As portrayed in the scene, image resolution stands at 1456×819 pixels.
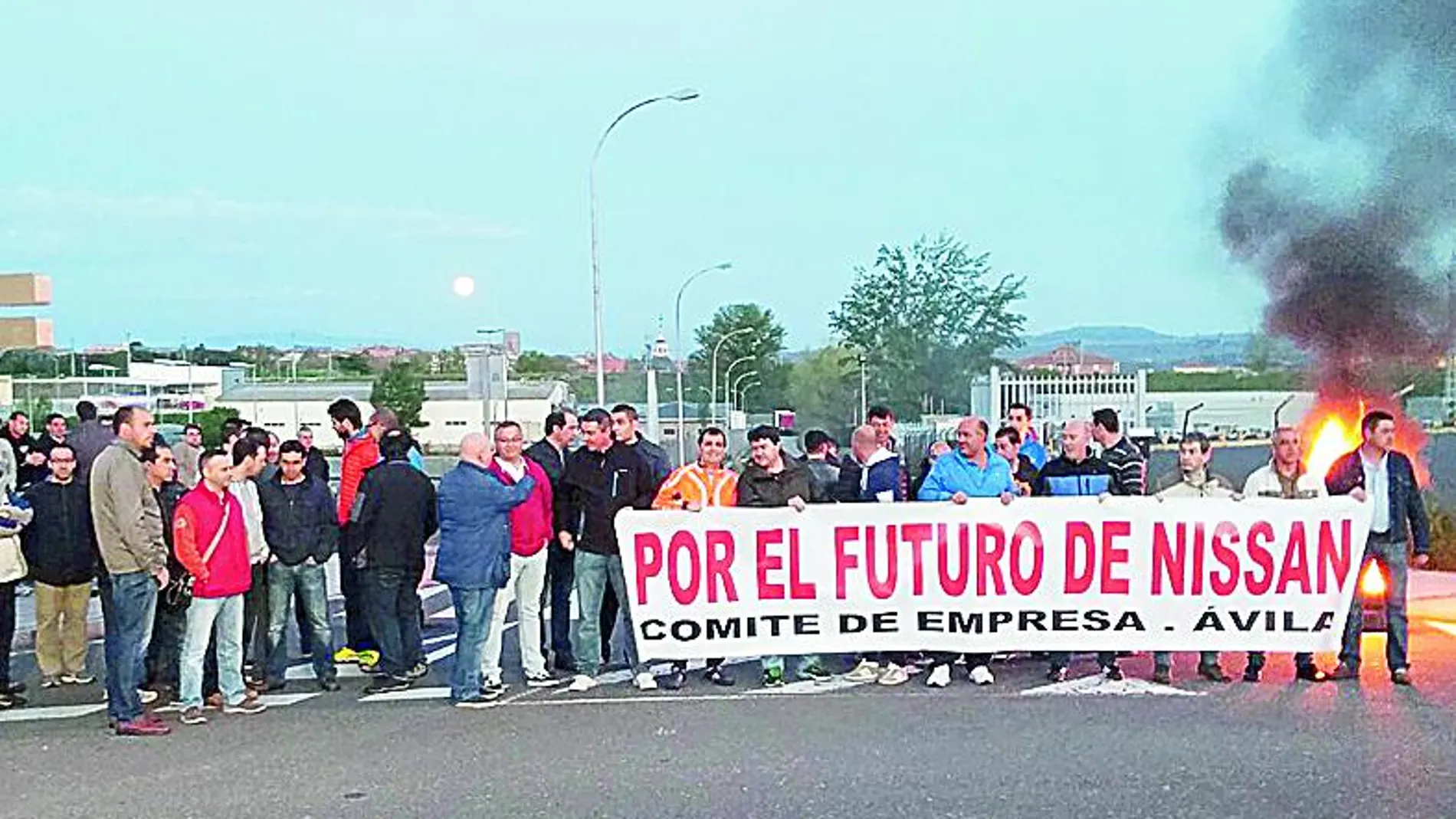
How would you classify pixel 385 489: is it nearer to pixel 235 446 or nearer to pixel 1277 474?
pixel 235 446

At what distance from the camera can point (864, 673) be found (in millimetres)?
9445

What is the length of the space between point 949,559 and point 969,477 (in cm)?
50

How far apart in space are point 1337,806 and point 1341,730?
4.89ft

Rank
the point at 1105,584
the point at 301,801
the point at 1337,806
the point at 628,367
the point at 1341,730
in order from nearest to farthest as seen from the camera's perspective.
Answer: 1. the point at 1337,806
2. the point at 301,801
3. the point at 1341,730
4. the point at 1105,584
5. the point at 628,367

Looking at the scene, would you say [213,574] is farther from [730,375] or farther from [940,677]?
[730,375]

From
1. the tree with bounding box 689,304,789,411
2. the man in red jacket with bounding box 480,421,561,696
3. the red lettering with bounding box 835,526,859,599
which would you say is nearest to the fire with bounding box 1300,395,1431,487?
the red lettering with bounding box 835,526,859,599

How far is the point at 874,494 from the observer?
380 inches

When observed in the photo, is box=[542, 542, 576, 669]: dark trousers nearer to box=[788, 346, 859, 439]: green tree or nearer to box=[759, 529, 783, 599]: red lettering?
box=[759, 529, 783, 599]: red lettering

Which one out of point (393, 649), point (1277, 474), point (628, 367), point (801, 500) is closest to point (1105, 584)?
point (1277, 474)

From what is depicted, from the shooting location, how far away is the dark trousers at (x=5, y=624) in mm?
9258

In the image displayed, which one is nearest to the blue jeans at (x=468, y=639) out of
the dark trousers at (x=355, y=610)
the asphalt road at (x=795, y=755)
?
the asphalt road at (x=795, y=755)

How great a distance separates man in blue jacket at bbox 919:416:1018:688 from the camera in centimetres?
931

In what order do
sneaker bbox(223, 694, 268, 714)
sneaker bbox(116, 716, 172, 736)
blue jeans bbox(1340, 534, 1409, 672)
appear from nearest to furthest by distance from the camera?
sneaker bbox(116, 716, 172, 736) < sneaker bbox(223, 694, 268, 714) < blue jeans bbox(1340, 534, 1409, 672)

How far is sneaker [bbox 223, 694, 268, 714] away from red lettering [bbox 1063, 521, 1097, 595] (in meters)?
4.66
